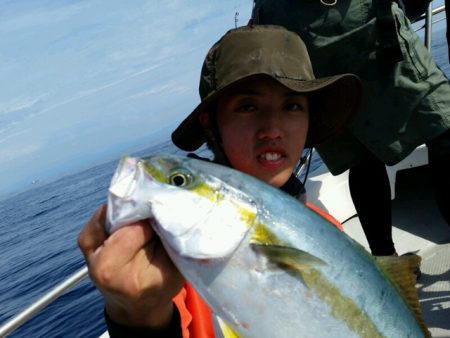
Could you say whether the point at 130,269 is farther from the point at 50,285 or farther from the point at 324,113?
the point at 50,285

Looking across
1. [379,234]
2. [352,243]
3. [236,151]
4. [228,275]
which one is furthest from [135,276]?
[379,234]

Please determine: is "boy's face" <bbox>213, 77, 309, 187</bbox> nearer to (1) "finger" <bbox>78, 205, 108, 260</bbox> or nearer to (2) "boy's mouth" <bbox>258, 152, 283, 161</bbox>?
(2) "boy's mouth" <bbox>258, 152, 283, 161</bbox>

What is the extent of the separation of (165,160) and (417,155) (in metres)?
4.15

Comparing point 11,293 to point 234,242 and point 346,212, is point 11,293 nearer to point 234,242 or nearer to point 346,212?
point 346,212

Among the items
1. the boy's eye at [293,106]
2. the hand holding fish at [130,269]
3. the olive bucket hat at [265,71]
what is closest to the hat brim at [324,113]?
the olive bucket hat at [265,71]

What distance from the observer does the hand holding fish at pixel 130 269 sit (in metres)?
1.31

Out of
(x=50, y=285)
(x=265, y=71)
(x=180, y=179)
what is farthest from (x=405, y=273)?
(x=50, y=285)

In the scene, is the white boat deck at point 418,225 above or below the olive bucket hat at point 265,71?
below

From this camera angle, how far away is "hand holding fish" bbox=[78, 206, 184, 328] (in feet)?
4.29

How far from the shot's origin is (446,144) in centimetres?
296

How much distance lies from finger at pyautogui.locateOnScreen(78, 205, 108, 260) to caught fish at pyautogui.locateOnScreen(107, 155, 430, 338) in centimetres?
5

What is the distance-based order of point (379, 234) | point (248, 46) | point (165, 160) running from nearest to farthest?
1. point (165, 160)
2. point (248, 46)
3. point (379, 234)

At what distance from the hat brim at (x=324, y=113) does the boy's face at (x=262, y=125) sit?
0.44ft

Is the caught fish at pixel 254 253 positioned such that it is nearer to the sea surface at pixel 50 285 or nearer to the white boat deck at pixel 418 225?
the sea surface at pixel 50 285
